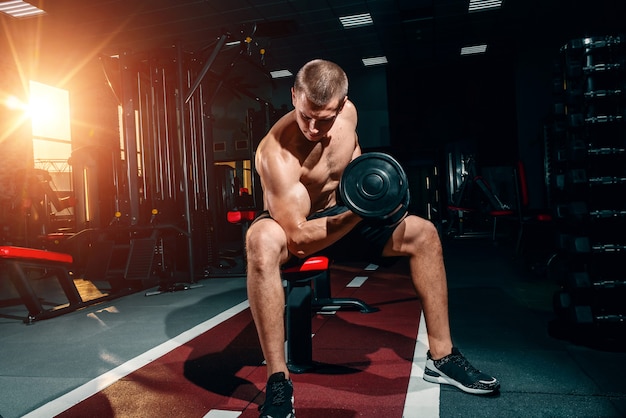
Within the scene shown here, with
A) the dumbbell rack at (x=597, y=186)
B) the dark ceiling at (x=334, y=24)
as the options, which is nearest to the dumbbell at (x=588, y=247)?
the dumbbell rack at (x=597, y=186)

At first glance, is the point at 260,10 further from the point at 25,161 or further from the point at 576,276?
the point at 576,276

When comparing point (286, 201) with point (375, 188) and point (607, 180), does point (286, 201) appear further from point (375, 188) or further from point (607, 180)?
point (607, 180)

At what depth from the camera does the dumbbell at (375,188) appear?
1.28m

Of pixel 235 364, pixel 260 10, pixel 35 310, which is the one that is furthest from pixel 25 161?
pixel 235 364

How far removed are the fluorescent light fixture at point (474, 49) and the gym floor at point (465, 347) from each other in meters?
5.73

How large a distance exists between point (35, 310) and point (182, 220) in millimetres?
1743

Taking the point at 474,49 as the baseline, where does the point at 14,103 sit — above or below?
below

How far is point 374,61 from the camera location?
28.7 ft

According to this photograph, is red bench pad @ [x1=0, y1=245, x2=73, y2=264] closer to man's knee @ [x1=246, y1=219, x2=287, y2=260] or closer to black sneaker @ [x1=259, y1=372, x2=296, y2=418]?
man's knee @ [x1=246, y1=219, x2=287, y2=260]

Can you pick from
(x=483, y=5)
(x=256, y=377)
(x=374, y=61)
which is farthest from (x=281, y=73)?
(x=256, y=377)

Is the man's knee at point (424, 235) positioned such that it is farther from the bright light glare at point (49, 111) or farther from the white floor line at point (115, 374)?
the bright light glare at point (49, 111)

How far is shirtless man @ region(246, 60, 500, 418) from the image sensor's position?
54.5 inches

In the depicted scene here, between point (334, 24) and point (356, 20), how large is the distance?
357mm

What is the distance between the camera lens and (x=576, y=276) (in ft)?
5.98
